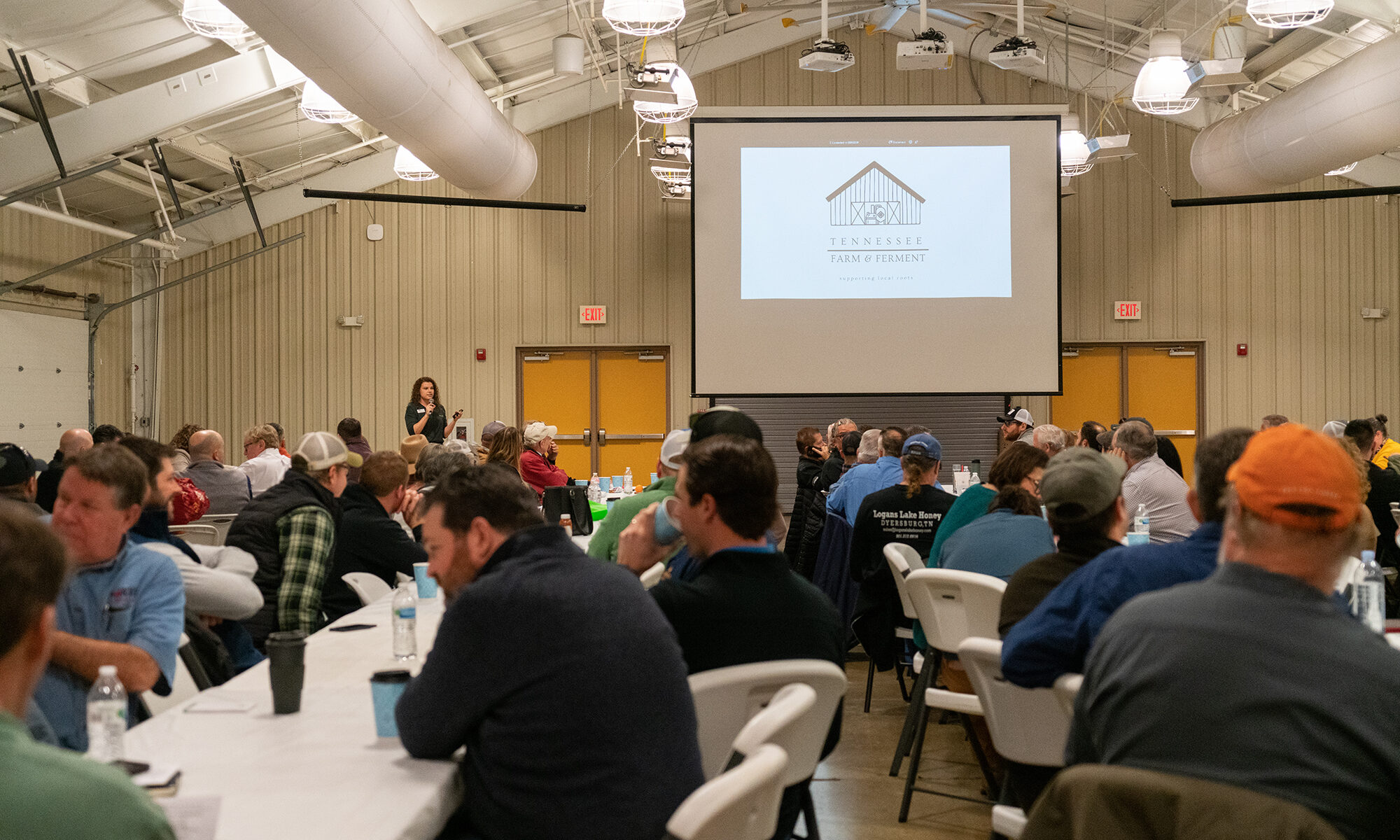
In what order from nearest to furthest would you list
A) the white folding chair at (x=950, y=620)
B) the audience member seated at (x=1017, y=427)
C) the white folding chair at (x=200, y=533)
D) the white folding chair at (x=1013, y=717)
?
the white folding chair at (x=1013, y=717) → the white folding chair at (x=950, y=620) → the white folding chair at (x=200, y=533) → the audience member seated at (x=1017, y=427)

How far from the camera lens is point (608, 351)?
12.7 m

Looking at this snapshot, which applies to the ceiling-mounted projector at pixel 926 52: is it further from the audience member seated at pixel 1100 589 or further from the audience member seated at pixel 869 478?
the audience member seated at pixel 1100 589

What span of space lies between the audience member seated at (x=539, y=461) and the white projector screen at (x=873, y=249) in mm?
2829

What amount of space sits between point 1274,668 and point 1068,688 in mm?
699

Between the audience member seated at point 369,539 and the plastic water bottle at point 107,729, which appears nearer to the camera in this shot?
the plastic water bottle at point 107,729

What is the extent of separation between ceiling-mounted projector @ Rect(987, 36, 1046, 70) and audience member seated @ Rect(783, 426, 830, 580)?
313cm

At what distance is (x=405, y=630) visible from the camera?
110 inches

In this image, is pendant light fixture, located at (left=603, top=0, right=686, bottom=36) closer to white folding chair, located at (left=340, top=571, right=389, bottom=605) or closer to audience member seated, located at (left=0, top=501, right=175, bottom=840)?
white folding chair, located at (left=340, top=571, right=389, bottom=605)

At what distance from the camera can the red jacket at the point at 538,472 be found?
723 cm

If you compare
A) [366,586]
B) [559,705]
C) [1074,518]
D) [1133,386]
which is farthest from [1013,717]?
[1133,386]

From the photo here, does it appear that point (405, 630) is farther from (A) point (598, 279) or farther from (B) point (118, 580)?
(A) point (598, 279)

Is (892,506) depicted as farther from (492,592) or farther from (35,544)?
(35,544)

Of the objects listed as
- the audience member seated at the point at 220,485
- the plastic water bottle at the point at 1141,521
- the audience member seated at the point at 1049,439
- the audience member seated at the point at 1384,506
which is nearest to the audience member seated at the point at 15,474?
the audience member seated at the point at 220,485

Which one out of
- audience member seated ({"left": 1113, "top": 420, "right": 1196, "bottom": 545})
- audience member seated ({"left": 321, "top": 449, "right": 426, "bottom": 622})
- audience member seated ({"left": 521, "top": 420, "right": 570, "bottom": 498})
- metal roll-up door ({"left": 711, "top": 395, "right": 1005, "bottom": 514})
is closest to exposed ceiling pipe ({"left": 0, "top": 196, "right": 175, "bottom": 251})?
audience member seated ({"left": 521, "top": 420, "right": 570, "bottom": 498})
